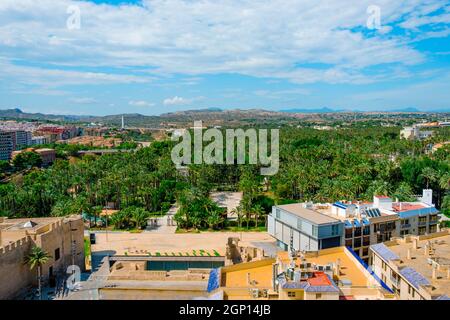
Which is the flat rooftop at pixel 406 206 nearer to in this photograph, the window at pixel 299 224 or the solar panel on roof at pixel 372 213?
the solar panel on roof at pixel 372 213

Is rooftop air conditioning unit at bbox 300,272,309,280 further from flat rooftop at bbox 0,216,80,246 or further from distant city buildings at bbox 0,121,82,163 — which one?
distant city buildings at bbox 0,121,82,163

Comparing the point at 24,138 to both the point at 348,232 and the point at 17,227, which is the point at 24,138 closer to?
the point at 17,227

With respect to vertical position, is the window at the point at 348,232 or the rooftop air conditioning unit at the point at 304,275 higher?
the rooftop air conditioning unit at the point at 304,275

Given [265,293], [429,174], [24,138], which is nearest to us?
[265,293]

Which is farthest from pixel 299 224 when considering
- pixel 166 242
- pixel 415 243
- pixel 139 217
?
pixel 139 217

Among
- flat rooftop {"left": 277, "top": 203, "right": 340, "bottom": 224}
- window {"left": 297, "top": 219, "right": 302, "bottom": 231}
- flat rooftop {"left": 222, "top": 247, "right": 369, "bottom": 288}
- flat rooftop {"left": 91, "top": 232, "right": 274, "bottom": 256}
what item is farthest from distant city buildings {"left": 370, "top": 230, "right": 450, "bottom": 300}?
flat rooftop {"left": 91, "top": 232, "right": 274, "bottom": 256}

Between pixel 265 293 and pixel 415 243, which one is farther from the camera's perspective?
pixel 415 243

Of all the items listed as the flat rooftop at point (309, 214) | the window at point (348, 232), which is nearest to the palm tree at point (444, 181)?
the flat rooftop at point (309, 214)
